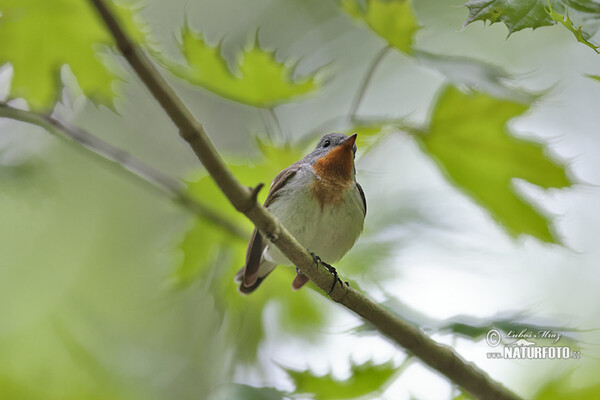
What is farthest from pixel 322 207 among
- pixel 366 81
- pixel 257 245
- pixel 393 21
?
pixel 393 21

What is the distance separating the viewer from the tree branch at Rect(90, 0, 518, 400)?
0.84 meters

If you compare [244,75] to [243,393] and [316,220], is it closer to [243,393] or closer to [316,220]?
[316,220]

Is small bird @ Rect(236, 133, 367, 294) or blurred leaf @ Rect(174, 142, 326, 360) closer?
blurred leaf @ Rect(174, 142, 326, 360)

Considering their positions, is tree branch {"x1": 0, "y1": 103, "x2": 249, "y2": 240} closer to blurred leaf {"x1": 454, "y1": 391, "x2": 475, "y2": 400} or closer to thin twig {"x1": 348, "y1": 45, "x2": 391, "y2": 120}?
thin twig {"x1": 348, "y1": 45, "x2": 391, "y2": 120}

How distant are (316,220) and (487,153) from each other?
62 cm

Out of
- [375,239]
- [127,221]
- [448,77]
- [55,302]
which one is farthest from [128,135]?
[448,77]

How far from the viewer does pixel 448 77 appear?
4.43 ft

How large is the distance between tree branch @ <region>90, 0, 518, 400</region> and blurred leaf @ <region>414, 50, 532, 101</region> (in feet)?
1.73

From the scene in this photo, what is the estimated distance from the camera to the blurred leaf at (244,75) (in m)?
1.50

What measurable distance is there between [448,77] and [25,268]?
2.97 m

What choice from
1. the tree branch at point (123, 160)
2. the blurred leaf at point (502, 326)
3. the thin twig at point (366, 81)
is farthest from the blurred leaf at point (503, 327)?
the tree branch at point (123, 160)

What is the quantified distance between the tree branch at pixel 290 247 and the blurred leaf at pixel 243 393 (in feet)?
0.83

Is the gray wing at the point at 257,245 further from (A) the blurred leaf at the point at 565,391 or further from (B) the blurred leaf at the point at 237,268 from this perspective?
(A) the blurred leaf at the point at 565,391

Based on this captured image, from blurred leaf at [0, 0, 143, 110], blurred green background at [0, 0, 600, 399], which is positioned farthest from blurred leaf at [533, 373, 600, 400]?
blurred leaf at [0, 0, 143, 110]
